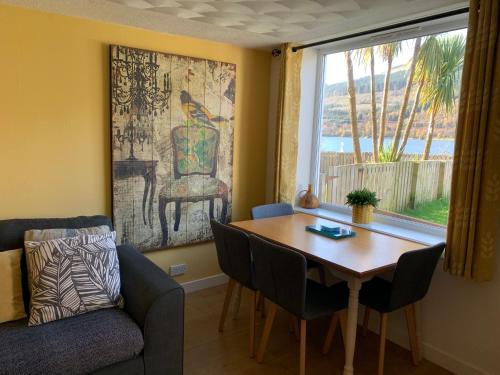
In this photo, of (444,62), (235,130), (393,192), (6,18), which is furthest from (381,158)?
(6,18)

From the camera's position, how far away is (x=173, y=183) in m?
2.98

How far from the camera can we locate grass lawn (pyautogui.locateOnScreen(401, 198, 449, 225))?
101 inches

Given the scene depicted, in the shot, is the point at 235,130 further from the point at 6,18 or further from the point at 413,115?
the point at 6,18

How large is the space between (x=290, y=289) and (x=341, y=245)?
1.73 feet

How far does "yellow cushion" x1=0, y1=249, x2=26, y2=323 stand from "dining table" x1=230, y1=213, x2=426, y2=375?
1.36m

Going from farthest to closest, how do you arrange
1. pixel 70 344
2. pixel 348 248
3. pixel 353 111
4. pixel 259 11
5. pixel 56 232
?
pixel 353 111 < pixel 259 11 < pixel 348 248 < pixel 56 232 < pixel 70 344

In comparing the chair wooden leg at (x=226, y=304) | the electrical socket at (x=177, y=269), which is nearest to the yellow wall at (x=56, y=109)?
the electrical socket at (x=177, y=269)

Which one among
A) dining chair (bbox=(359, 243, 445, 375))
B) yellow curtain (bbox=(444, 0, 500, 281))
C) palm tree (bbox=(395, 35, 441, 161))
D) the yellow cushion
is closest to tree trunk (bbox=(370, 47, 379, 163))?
palm tree (bbox=(395, 35, 441, 161))

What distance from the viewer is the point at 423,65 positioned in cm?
265

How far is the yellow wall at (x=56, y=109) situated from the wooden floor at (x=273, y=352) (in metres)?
1.18

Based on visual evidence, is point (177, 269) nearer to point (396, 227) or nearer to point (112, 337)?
point (112, 337)

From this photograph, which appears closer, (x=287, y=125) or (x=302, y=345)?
(x=302, y=345)

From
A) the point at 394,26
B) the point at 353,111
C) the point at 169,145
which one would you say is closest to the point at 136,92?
the point at 169,145

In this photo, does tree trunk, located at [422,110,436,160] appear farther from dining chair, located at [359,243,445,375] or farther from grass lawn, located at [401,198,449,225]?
dining chair, located at [359,243,445,375]
